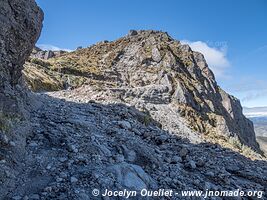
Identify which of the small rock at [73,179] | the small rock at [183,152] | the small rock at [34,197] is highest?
the small rock at [183,152]

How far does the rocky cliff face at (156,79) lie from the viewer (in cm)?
3092

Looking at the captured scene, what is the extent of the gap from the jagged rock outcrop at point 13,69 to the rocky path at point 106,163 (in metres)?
0.44

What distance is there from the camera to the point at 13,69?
41.4 ft

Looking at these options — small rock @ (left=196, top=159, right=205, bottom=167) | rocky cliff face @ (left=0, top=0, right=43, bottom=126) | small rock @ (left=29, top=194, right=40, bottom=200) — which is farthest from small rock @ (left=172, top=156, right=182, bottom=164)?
rocky cliff face @ (left=0, top=0, right=43, bottom=126)

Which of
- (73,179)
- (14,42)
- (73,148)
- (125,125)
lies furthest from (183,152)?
(14,42)

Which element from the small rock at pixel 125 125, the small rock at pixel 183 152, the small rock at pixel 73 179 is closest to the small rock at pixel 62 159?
the small rock at pixel 73 179

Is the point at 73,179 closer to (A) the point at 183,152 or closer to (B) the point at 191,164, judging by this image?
(B) the point at 191,164

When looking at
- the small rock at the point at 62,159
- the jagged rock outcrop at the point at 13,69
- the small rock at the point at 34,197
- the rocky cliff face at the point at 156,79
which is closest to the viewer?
the small rock at the point at 34,197

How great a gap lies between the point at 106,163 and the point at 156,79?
2866 centimetres

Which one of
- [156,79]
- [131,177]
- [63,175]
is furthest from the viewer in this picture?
[156,79]

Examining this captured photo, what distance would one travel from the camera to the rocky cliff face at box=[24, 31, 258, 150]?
30922 mm

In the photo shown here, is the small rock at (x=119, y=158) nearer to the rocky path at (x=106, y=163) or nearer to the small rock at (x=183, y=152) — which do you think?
the rocky path at (x=106, y=163)

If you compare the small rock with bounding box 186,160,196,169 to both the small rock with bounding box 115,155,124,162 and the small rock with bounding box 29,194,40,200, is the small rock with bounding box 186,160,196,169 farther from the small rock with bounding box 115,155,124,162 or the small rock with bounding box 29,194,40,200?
the small rock with bounding box 29,194,40,200

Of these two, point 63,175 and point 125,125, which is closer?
point 63,175
